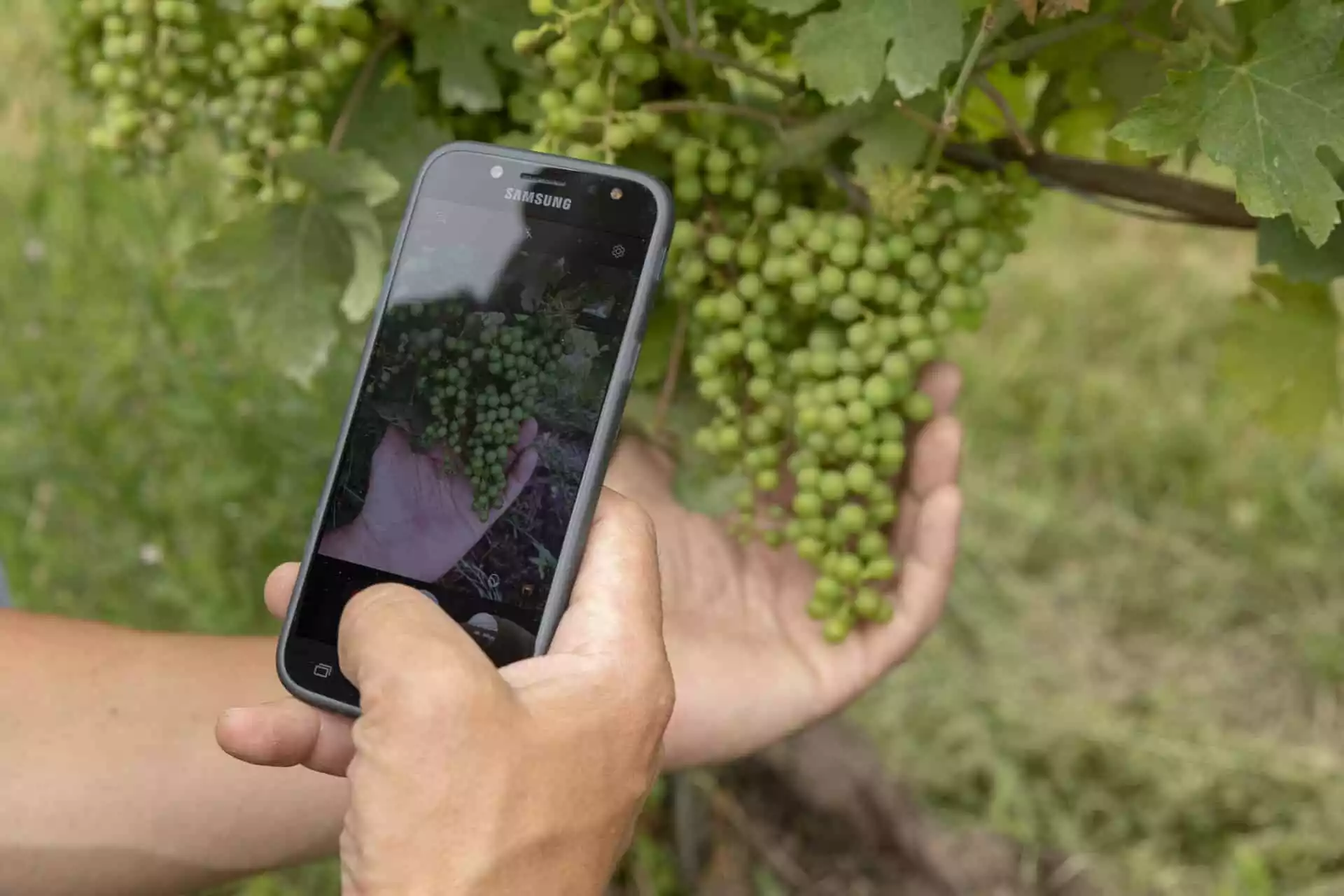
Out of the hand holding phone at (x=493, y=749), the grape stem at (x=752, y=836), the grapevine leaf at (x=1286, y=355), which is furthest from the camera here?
the grape stem at (x=752, y=836)

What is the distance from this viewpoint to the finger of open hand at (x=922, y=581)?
846mm

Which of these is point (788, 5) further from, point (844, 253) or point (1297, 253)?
point (1297, 253)

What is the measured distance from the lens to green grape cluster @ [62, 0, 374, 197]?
71 centimetres

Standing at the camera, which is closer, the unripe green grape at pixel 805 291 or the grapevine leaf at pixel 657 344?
the unripe green grape at pixel 805 291

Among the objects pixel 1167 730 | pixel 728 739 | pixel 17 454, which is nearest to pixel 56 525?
pixel 17 454

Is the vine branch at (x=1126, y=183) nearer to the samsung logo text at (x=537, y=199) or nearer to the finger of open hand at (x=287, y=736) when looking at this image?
the samsung logo text at (x=537, y=199)

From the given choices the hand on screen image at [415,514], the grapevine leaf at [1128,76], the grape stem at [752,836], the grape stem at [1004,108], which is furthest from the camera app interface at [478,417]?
the grape stem at [752,836]

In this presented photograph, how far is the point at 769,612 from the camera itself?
93 centimetres

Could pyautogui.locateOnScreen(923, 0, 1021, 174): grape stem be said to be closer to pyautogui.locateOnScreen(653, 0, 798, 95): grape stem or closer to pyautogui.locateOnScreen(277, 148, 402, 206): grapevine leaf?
pyautogui.locateOnScreen(653, 0, 798, 95): grape stem

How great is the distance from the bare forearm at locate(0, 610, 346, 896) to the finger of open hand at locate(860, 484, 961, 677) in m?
0.42

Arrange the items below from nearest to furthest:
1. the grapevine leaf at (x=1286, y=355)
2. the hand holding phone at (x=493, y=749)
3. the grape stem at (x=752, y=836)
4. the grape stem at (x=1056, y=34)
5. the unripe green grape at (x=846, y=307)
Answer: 1. the hand holding phone at (x=493, y=749)
2. the grape stem at (x=1056, y=34)
3. the unripe green grape at (x=846, y=307)
4. the grapevine leaf at (x=1286, y=355)
5. the grape stem at (x=752, y=836)

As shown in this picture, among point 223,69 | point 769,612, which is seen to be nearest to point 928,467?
point 769,612

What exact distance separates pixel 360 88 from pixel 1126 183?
0.49m

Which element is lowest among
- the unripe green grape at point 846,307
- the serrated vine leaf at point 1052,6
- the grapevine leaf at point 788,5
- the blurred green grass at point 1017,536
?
the blurred green grass at point 1017,536
